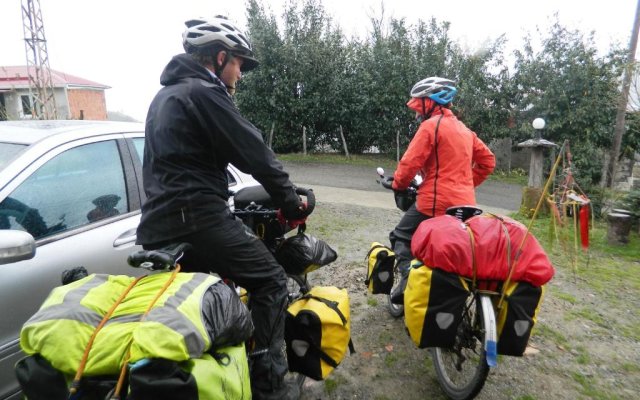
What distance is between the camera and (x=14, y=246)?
1.96 m

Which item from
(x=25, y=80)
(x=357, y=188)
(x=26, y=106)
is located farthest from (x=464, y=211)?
(x=25, y=80)

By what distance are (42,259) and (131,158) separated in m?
1.04

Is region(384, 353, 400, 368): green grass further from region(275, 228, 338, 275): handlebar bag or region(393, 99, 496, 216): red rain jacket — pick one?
region(393, 99, 496, 216): red rain jacket

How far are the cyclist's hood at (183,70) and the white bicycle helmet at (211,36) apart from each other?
14cm

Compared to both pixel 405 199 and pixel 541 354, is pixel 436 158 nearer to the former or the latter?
pixel 405 199

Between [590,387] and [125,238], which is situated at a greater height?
[125,238]

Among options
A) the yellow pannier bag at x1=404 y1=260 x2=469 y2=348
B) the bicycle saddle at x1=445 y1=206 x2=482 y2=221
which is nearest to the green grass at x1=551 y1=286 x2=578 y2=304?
the bicycle saddle at x1=445 y1=206 x2=482 y2=221

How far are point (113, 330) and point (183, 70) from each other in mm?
1332

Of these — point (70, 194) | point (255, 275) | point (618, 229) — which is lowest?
point (618, 229)

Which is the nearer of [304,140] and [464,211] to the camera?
[464,211]

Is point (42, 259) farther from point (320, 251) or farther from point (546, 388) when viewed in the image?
point (546, 388)

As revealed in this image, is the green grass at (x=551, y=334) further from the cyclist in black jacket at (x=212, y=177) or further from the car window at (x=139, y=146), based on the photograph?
the car window at (x=139, y=146)

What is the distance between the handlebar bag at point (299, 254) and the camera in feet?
9.70

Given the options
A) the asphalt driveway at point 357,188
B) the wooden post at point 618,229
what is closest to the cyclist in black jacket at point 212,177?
the wooden post at point 618,229
